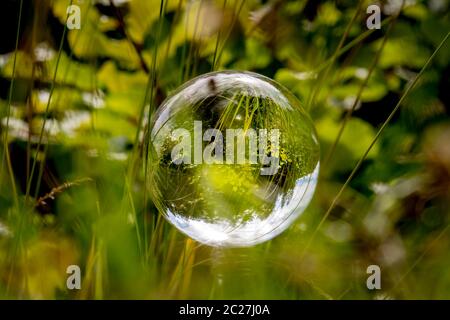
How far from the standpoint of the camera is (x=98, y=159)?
1.31m

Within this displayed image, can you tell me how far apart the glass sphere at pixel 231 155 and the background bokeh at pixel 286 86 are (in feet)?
1.06

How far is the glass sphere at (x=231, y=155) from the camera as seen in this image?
0.81 metres

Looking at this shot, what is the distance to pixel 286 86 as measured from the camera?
1.30 meters

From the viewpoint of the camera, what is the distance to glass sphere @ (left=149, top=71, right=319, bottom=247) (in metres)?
0.81

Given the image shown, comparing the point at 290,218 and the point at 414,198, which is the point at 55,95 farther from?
the point at 414,198

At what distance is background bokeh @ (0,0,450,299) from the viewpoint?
1.27 metres

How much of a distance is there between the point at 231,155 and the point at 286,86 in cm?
53

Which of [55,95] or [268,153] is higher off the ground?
[55,95]

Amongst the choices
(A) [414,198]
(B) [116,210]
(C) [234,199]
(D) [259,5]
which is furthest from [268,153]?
(A) [414,198]

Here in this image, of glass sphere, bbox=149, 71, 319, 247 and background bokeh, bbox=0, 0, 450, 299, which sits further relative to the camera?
background bokeh, bbox=0, 0, 450, 299

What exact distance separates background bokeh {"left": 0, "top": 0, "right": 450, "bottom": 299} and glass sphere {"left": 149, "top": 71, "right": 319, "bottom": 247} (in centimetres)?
32

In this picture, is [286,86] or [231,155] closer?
[231,155]

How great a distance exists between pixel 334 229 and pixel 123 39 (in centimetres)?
Result: 67

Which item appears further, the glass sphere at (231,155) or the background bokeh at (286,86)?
the background bokeh at (286,86)
